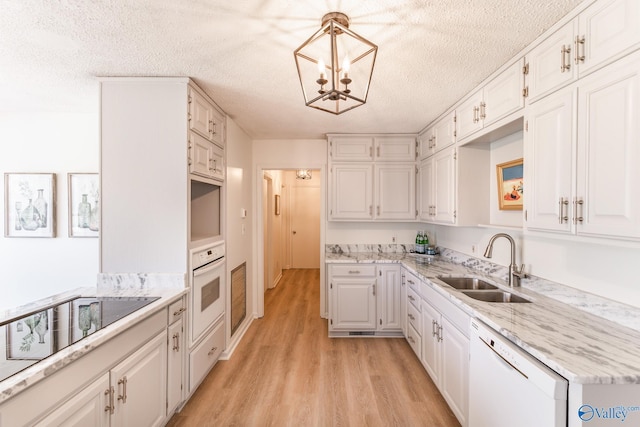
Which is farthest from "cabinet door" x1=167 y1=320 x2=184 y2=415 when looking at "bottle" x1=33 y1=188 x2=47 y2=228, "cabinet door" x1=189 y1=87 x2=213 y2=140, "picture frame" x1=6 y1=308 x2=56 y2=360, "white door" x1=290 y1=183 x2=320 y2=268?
"white door" x1=290 y1=183 x2=320 y2=268

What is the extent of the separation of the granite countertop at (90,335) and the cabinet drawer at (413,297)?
6.78 ft

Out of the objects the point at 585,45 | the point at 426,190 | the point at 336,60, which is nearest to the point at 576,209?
the point at 585,45

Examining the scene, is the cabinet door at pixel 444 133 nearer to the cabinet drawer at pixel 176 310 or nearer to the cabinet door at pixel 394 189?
the cabinet door at pixel 394 189

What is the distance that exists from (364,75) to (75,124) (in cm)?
293

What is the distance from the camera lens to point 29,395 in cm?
99

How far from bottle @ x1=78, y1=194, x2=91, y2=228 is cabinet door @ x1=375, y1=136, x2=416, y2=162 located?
128 inches

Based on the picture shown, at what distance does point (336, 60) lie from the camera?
52.7 inches

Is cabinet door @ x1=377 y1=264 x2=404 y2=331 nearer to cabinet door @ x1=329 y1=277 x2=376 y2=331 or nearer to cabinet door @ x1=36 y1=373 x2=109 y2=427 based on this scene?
cabinet door @ x1=329 y1=277 x2=376 y2=331

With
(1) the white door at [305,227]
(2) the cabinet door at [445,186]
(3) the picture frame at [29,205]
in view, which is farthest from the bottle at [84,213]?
(1) the white door at [305,227]

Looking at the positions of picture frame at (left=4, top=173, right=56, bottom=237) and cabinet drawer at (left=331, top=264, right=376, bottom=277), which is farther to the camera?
cabinet drawer at (left=331, top=264, right=376, bottom=277)

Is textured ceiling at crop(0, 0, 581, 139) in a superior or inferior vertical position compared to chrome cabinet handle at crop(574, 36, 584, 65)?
superior

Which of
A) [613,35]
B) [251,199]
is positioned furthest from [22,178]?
[613,35]

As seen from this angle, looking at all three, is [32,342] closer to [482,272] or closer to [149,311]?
[149,311]

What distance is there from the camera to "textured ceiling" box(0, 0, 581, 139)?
52.8 inches
